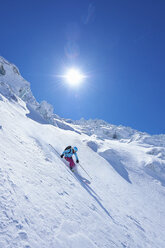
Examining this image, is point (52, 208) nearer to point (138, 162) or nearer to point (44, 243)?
point (44, 243)

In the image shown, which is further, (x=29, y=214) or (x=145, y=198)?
(x=145, y=198)

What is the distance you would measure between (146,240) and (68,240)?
5.35 meters

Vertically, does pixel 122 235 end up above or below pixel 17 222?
above

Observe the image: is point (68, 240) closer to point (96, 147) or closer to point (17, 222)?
point (17, 222)

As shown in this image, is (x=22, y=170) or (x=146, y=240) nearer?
(x=22, y=170)

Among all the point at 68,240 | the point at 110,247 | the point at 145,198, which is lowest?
the point at 68,240

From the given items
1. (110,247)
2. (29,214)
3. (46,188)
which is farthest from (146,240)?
(29,214)

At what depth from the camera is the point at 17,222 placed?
2.82m

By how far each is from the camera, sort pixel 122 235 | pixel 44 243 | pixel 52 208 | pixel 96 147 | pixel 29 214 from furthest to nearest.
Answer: pixel 96 147 < pixel 122 235 < pixel 52 208 < pixel 29 214 < pixel 44 243

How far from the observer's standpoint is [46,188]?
477 cm

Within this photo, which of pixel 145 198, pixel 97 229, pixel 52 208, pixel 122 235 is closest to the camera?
pixel 52 208

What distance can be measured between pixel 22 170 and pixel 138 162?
1913 centimetres

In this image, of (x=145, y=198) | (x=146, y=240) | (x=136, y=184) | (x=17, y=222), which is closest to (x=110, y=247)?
(x=17, y=222)

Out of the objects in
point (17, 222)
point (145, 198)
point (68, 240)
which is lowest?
point (17, 222)
